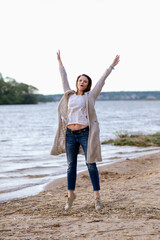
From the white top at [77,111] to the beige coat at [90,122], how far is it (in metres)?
0.08

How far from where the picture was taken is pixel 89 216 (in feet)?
14.5

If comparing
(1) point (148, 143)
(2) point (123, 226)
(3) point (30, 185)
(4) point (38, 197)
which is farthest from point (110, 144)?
(2) point (123, 226)

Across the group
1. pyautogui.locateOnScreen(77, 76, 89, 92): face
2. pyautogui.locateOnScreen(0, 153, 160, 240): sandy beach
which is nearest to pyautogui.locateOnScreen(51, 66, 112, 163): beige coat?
pyautogui.locateOnScreen(77, 76, 89, 92): face

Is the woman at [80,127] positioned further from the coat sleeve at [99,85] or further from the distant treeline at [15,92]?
the distant treeline at [15,92]

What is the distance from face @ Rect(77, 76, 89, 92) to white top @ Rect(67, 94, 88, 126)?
0.46 feet

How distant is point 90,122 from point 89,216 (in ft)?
4.55

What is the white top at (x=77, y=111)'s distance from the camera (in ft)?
15.3

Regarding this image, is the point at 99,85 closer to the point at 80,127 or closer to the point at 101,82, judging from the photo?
the point at 101,82

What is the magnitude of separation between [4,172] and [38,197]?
11.6 feet

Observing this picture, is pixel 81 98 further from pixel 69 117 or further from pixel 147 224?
pixel 147 224

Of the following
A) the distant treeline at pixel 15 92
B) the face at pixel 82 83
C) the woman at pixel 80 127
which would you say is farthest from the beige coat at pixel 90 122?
the distant treeline at pixel 15 92

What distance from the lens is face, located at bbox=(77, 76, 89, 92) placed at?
4816mm

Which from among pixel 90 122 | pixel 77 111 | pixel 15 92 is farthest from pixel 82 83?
pixel 15 92

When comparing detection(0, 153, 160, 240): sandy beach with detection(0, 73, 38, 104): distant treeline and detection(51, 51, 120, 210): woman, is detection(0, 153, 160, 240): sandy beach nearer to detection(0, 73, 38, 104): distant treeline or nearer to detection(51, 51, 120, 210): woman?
detection(51, 51, 120, 210): woman
